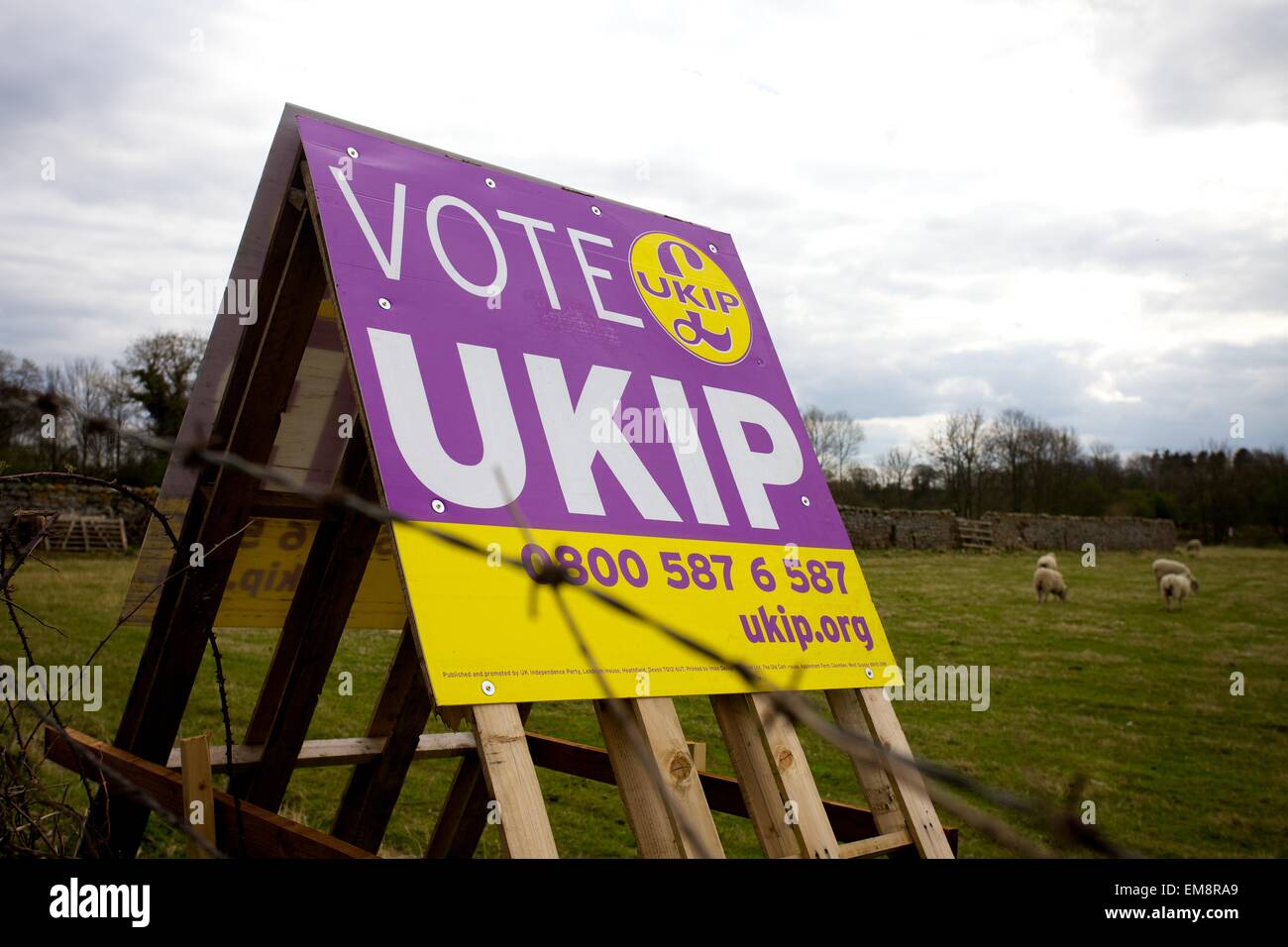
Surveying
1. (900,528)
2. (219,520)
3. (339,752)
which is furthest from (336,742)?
(900,528)

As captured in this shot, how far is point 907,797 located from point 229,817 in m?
2.07

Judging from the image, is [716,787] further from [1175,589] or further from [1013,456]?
[1013,456]

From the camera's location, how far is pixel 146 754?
3416 mm

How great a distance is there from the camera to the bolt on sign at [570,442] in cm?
237

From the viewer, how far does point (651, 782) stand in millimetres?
2252

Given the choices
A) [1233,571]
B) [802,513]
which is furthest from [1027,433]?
[802,513]

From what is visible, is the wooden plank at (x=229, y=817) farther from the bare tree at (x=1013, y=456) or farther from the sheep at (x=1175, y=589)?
the bare tree at (x=1013, y=456)

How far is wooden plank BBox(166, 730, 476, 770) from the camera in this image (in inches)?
155

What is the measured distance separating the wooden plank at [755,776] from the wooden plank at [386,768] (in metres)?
1.93

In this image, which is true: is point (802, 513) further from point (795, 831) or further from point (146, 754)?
point (146, 754)

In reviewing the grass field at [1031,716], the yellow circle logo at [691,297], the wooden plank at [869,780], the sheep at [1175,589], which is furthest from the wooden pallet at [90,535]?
the wooden plank at [869,780]

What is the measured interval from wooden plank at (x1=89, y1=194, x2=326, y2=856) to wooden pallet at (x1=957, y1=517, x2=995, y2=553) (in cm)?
3575

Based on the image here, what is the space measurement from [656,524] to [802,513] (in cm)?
70

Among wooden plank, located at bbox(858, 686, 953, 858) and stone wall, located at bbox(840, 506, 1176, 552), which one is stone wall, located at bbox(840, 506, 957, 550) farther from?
wooden plank, located at bbox(858, 686, 953, 858)
